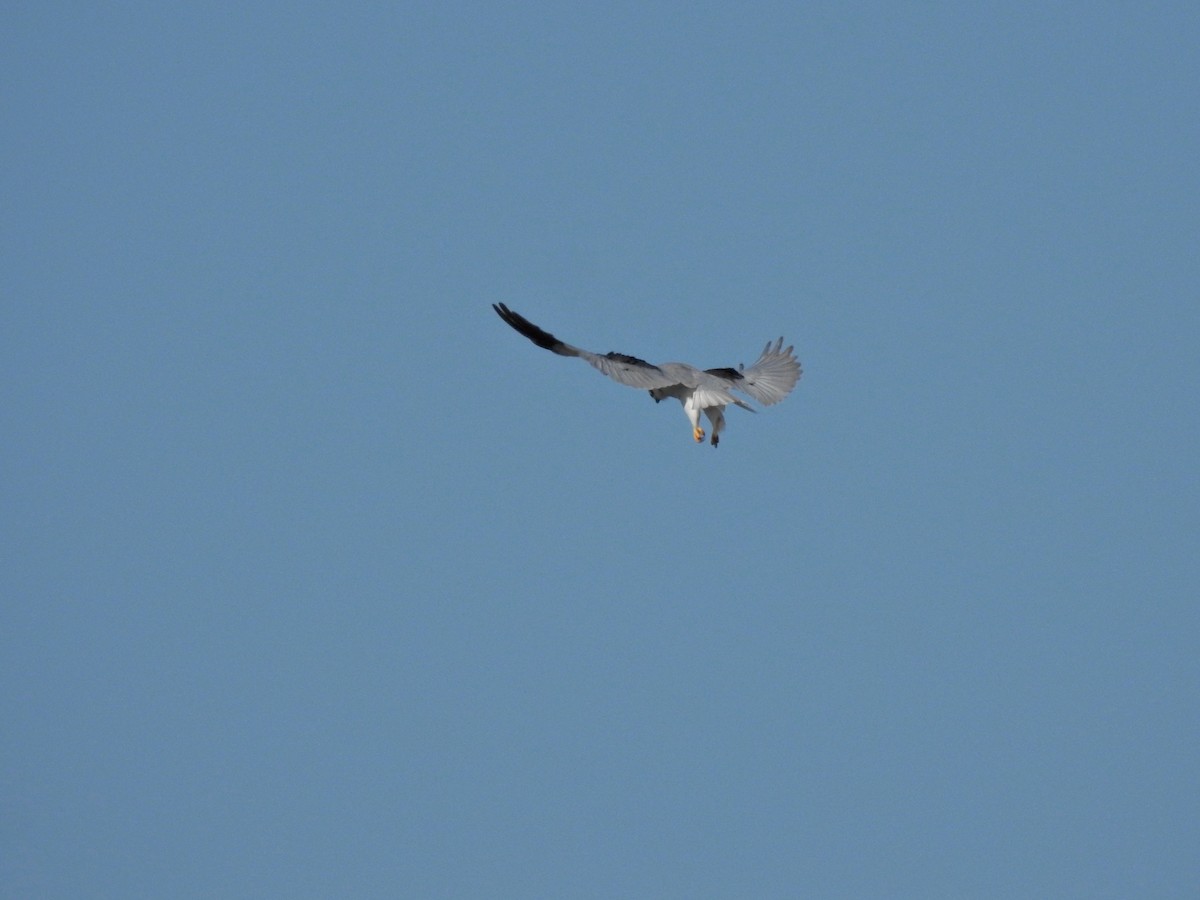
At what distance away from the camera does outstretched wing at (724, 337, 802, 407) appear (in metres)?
43.5

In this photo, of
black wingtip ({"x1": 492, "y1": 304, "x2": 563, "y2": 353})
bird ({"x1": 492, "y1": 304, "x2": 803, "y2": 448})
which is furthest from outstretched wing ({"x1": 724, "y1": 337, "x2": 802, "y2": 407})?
black wingtip ({"x1": 492, "y1": 304, "x2": 563, "y2": 353})

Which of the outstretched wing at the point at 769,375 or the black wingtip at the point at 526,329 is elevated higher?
the outstretched wing at the point at 769,375

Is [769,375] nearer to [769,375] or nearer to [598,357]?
[769,375]

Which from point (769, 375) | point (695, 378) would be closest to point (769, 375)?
point (769, 375)

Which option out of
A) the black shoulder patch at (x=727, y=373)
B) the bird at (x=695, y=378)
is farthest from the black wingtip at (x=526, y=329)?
the black shoulder patch at (x=727, y=373)

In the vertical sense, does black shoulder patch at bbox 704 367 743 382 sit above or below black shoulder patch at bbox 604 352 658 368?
above

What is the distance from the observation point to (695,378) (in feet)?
134

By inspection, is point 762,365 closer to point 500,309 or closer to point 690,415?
point 690,415

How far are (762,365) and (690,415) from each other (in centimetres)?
578

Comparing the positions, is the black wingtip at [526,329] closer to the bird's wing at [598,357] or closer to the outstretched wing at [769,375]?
the bird's wing at [598,357]

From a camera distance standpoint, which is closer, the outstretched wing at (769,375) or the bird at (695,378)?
the bird at (695,378)

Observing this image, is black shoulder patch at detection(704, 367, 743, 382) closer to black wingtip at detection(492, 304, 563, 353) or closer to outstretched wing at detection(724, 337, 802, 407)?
outstretched wing at detection(724, 337, 802, 407)

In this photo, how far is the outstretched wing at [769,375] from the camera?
43.5 m

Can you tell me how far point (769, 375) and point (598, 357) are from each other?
778 cm
